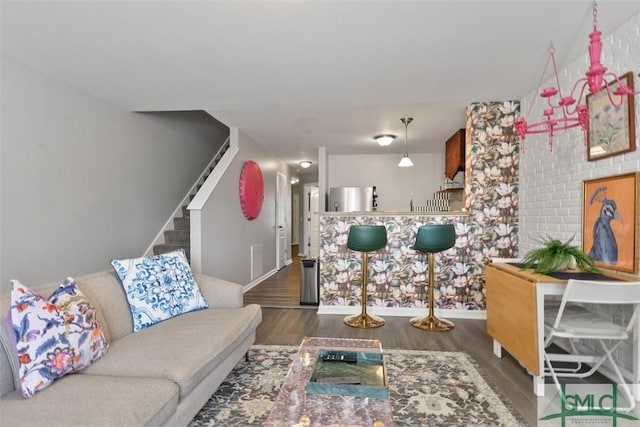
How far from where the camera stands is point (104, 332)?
1852 mm

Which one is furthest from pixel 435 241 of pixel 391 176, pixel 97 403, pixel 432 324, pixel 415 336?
pixel 391 176

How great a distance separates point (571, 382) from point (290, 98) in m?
3.33

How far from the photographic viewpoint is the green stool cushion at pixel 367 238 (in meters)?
3.55

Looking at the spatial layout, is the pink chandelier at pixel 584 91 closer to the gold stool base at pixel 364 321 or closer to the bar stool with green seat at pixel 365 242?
the bar stool with green seat at pixel 365 242

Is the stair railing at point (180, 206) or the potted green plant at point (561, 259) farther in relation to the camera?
the stair railing at point (180, 206)

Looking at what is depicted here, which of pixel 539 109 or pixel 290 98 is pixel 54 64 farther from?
pixel 539 109

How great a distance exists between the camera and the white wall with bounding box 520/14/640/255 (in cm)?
214

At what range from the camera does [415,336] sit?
3186 millimetres

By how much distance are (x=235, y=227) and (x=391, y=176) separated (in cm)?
339

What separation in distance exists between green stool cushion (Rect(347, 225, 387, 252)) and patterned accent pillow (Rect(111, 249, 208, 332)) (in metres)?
1.71

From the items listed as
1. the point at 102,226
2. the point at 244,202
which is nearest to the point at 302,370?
the point at 102,226

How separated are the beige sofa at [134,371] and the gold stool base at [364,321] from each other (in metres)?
1.39

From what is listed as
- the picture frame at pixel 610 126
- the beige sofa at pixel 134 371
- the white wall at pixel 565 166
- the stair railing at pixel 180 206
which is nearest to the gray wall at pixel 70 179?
the stair railing at pixel 180 206

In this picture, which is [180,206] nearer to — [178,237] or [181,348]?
[178,237]
